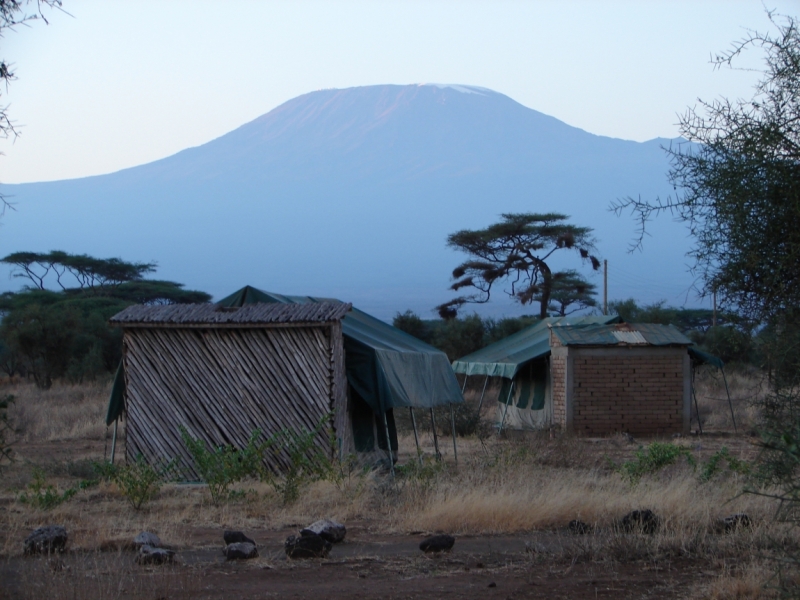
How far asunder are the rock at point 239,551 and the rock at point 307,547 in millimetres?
269

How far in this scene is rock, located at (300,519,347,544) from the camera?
775 centimetres

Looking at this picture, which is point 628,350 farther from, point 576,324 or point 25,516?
point 25,516

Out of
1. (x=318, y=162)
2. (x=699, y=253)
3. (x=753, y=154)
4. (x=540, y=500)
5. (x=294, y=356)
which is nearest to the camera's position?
(x=753, y=154)

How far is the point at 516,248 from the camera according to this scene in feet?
137

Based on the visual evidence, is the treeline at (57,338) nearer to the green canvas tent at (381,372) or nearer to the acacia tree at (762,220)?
the green canvas tent at (381,372)

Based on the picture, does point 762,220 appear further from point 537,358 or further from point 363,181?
point 363,181

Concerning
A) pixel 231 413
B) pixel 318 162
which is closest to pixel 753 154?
pixel 231 413

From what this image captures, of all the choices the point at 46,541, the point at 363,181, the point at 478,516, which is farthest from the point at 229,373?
the point at 363,181

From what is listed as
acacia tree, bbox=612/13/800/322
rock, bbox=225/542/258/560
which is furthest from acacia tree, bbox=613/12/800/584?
rock, bbox=225/542/258/560

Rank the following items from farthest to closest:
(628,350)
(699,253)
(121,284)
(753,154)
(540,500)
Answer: (121,284) → (628,350) → (540,500) → (699,253) → (753,154)

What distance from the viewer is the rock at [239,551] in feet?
23.5

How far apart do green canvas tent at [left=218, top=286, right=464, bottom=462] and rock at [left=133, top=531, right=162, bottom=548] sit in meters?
5.16

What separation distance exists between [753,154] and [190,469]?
26.8 ft

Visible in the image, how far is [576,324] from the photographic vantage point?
2094cm
